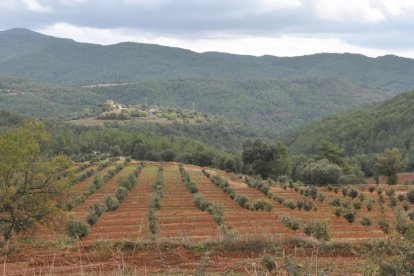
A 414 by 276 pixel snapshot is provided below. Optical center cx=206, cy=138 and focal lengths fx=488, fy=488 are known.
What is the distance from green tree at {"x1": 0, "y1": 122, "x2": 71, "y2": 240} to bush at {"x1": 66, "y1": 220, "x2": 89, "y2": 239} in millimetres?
2940

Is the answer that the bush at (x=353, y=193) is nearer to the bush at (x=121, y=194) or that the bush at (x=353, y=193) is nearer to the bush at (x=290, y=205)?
the bush at (x=290, y=205)

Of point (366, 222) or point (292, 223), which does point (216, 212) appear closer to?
point (292, 223)

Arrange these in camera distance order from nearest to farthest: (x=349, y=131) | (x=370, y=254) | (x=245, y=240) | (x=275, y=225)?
(x=370, y=254)
(x=245, y=240)
(x=275, y=225)
(x=349, y=131)

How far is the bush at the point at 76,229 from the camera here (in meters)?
32.0

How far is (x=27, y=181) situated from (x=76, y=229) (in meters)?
5.00

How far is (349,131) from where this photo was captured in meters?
144

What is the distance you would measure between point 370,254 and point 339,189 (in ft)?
196

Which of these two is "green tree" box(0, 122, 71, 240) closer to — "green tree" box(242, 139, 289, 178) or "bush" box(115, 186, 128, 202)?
"bush" box(115, 186, 128, 202)

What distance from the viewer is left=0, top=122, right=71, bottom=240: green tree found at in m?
27.9

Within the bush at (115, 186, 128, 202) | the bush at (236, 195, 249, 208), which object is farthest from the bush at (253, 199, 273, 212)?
the bush at (115, 186, 128, 202)

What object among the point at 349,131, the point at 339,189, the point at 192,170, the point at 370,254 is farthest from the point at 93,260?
the point at 349,131

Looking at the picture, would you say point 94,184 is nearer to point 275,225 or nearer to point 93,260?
point 275,225

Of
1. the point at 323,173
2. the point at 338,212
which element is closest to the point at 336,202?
the point at 338,212

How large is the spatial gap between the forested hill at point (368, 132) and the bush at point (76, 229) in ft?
326
